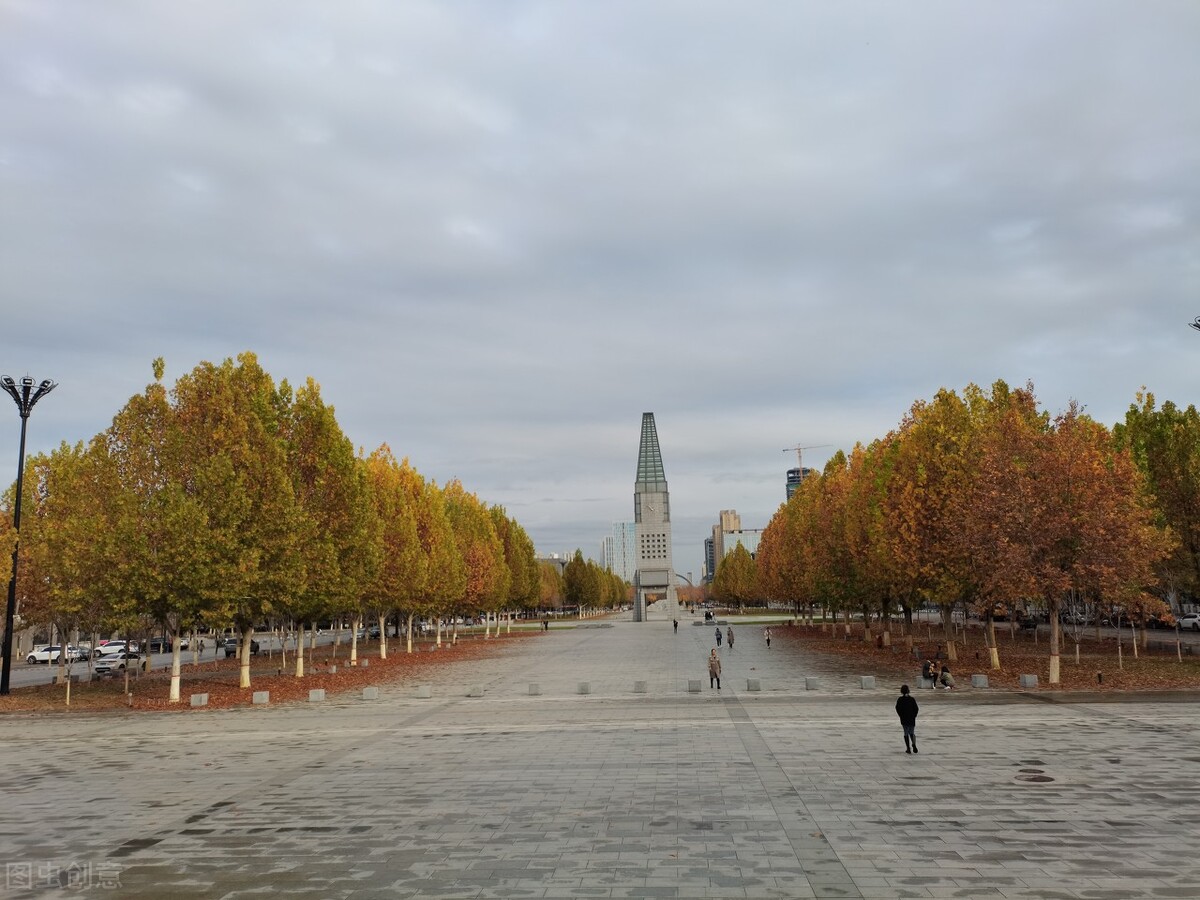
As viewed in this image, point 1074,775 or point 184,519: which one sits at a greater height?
point 184,519

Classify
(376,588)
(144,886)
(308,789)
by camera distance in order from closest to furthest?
(144,886) → (308,789) → (376,588)

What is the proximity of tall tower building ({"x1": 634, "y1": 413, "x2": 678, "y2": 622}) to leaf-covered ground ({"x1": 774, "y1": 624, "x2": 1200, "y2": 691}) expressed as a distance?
64.6 m

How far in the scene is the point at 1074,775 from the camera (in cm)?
1460

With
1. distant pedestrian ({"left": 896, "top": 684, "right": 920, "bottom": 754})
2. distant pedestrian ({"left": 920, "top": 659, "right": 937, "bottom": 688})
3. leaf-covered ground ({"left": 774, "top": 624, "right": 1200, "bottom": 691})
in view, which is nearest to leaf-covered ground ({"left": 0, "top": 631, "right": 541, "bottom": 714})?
distant pedestrian ({"left": 920, "top": 659, "right": 937, "bottom": 688})

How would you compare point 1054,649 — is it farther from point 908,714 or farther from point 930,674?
point 908,714

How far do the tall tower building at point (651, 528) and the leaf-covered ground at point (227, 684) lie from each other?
235ft

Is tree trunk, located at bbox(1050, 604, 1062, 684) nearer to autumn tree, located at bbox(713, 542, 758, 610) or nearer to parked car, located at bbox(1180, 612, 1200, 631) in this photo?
parked car, located at bbox(1180, 612, 1200, 631)

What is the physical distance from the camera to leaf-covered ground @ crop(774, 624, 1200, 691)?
95.4ft

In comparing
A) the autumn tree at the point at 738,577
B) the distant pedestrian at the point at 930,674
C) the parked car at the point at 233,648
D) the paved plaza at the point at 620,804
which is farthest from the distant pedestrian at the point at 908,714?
the autumn tree at the point at 738,577

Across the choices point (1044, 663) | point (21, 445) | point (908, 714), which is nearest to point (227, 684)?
point (21, 445)

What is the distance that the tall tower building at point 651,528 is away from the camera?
421 feet

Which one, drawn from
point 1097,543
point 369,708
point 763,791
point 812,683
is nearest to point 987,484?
point 1097,543

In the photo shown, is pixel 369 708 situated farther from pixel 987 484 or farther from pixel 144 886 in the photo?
pixel 987 484

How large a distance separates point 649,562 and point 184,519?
11014 cm
